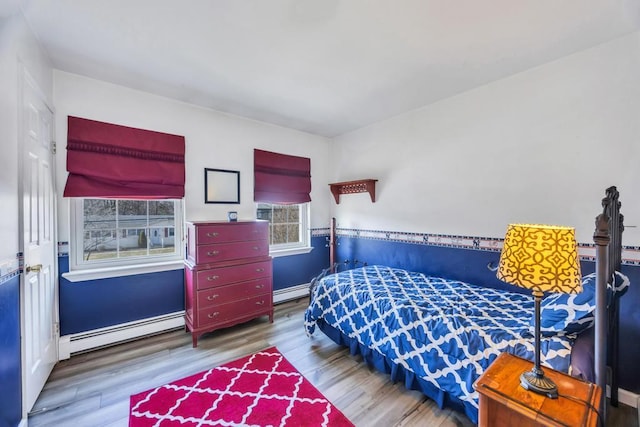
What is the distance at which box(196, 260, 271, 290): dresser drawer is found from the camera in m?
2.61

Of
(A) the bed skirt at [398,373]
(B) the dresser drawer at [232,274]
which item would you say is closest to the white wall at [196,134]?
(B) the dresser drawer at [232,274]

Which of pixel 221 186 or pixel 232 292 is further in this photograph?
pixel 221 186

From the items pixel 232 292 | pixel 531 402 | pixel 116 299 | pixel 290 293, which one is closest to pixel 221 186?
pixel 232 292

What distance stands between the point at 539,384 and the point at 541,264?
1.61 ft

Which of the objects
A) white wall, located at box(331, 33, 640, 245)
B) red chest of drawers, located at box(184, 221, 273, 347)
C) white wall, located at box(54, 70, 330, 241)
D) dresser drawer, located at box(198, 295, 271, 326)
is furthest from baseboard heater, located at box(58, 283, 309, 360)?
white wall, located at box(331, 33, 640, 245)

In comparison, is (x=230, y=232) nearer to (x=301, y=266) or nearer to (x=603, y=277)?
(x=301, y=266)

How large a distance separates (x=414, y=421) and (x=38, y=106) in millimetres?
3347

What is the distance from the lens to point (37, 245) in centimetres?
187

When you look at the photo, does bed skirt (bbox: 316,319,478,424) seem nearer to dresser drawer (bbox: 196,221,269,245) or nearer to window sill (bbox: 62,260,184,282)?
dresser drawer (bbox: 196,221,269,245)

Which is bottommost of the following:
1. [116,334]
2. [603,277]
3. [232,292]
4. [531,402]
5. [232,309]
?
[116,334]

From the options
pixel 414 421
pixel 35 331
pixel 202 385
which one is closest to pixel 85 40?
pixel 35 331

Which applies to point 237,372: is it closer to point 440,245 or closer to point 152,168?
point 152,168

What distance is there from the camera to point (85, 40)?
6.03 ft

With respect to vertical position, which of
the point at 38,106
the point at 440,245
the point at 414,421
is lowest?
the point at 414,421
